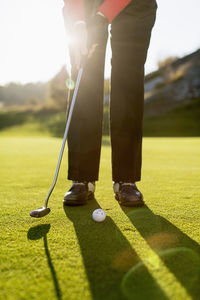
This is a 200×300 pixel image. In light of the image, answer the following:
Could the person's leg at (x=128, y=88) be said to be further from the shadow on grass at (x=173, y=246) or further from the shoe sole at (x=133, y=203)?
the shadow on grass at (x=173, y=246)

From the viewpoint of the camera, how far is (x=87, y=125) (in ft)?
5.83

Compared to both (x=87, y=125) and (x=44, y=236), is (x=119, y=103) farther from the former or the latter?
(x=44, y=236)

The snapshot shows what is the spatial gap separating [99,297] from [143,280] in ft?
0.46

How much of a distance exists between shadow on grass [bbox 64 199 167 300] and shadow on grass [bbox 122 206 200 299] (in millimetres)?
83

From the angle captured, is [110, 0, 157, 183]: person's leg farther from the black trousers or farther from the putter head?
the putter head

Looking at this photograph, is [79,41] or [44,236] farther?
[79,41]

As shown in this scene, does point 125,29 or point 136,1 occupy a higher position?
point 136,1

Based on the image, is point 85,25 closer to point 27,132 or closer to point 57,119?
point 27,132

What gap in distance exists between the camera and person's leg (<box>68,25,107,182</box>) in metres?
1.76

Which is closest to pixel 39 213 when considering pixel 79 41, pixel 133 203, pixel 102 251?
pixel 102 251

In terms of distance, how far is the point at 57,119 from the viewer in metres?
26.7

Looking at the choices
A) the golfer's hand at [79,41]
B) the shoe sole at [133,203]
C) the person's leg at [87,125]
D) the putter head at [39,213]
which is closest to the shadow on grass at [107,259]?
the putter head at [39,213]

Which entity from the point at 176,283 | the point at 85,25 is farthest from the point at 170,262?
the point at 85,25

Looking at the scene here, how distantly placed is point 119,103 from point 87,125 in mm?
246
